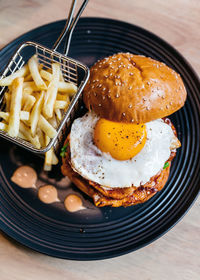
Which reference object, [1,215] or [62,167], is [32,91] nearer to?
[62,167]

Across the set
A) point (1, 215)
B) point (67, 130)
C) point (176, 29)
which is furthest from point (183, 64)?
point (1, 215)

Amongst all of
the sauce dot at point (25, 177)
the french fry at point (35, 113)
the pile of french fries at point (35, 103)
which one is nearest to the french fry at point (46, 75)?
the pile of french fries at point (35, 103)

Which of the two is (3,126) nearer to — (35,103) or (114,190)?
(35,103)

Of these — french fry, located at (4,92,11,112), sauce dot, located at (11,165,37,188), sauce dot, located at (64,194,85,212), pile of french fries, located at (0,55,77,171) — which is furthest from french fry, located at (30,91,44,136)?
sauce dot, located at (64,194,85,212)

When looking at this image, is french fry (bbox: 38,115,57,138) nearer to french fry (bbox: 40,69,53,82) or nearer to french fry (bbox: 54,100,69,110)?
french fry (bbox: 54,100,69,110)

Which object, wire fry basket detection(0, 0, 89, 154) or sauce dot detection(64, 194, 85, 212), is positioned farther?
sauce dot detection(64, 194, 85, 212)

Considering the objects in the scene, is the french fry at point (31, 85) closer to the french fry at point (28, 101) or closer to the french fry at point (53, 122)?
the french fry at point (28, 101)
